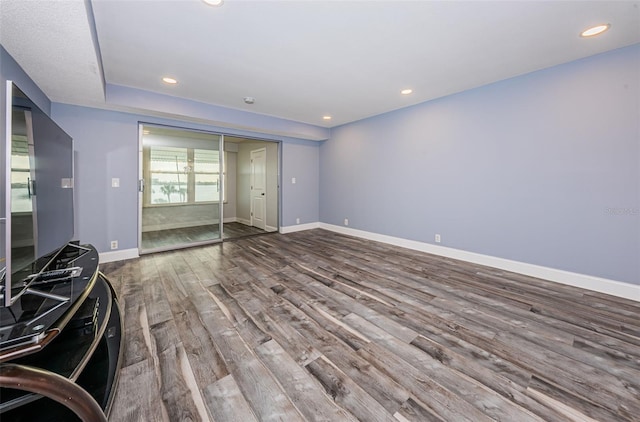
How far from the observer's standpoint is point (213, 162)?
5039 millimetres

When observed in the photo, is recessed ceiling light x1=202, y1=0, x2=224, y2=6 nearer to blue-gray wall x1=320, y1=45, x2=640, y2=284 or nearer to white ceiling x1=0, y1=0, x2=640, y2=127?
white ceiling x1=0, y1=0, x2=640, y2=127

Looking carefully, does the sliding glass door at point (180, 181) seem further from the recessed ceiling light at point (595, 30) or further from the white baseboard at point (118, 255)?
the recessed ceiling light at point (595, 30)

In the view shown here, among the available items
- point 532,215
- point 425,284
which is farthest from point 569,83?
point 425,284

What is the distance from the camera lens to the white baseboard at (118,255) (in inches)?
142

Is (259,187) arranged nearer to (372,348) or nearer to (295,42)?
(295,42)

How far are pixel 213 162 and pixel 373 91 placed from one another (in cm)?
331

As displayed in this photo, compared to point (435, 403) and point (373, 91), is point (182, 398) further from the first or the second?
point (373, 91)

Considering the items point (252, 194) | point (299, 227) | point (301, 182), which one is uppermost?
point (301, 182)

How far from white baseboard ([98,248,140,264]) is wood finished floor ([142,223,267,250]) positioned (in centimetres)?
51

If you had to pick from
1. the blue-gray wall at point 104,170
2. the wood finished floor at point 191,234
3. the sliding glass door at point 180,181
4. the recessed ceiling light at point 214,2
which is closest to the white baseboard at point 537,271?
the wood finished floor at point 191,234

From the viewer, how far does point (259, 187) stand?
6.37 metres

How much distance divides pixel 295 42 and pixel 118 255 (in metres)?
3.80

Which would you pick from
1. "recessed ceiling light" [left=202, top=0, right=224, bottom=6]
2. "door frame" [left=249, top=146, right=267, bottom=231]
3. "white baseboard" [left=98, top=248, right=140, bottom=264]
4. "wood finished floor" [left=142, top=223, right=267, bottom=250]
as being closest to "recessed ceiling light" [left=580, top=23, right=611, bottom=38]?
"recessed ceiling light" [left=202, top=0, right=224, bottom=6]

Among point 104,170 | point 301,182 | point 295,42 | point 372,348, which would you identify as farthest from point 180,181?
point 372,348
